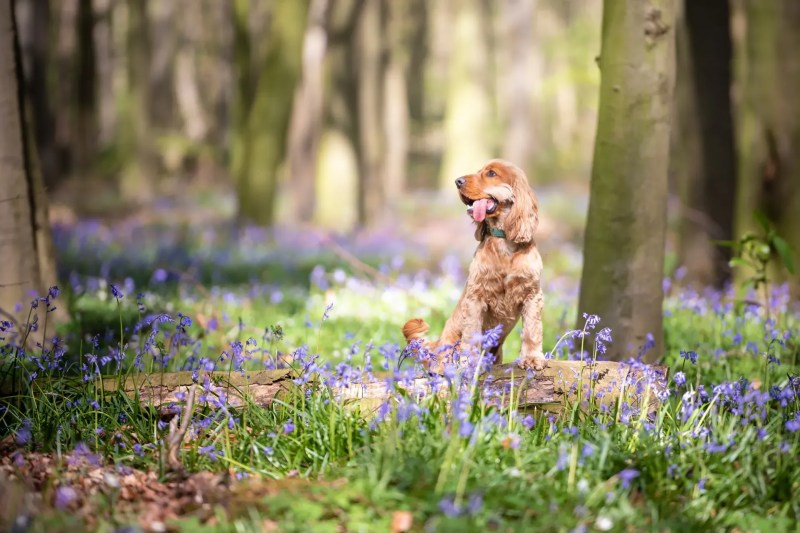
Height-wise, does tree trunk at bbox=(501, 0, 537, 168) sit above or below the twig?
above

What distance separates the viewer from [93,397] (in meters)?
4.71

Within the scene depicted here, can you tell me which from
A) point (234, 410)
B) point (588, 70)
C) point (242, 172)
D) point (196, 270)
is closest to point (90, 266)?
point (196, 270)

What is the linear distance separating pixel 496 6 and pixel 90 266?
3987cm

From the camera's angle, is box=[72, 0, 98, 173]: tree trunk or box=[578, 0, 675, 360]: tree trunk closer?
box=[578, 0, 675, 360]: tree trunk

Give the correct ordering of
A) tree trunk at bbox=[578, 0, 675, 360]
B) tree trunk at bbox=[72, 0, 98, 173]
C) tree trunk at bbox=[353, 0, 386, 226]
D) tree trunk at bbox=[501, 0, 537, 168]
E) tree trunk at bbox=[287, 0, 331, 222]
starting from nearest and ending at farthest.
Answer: tree trunk at bbox=[578, 0, 675, 360] → tree trunk at bbox=[353, 0, 386, 226] → tree trunk at bbox=[287, 0, 331, 222] → tree trunk at bbox=[72, 0, 98, 173] → tree trunk at bbox=[501, 0, 537, 168]

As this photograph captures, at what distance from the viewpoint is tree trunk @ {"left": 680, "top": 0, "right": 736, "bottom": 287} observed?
10523 mm

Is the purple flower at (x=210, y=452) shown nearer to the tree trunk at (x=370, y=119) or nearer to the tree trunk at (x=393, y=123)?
the tree trunk at (x=370, y=119)

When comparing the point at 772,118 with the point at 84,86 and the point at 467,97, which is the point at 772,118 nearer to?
the point at 467,97

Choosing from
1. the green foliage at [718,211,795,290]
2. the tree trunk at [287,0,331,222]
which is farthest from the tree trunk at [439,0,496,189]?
the green foliage at [718,211,795,290]

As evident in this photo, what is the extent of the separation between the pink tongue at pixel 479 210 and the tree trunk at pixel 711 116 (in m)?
6.54

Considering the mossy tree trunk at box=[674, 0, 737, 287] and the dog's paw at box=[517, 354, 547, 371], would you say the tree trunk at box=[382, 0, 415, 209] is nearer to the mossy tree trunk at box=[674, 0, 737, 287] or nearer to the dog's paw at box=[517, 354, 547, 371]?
the mossy tree trunk at box=[674, 0, 737, 287]

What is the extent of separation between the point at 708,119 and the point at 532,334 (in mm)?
6928

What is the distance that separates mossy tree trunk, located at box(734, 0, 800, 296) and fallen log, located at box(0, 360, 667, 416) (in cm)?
481

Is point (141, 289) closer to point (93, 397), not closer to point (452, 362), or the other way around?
point (93, 397)
